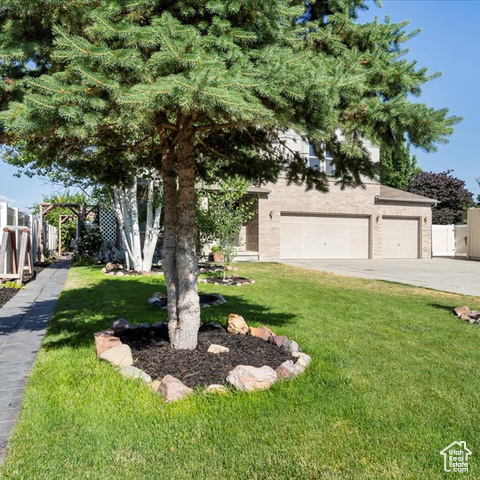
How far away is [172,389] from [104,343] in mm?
1313

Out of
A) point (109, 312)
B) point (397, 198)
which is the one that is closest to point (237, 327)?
point (109, 312)

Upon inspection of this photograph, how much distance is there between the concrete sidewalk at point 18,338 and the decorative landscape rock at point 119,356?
744 mm

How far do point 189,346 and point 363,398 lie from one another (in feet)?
6.02

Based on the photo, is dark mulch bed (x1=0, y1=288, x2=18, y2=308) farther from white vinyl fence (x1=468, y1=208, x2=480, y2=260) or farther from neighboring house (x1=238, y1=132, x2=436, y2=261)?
white vinyl fence (x1=468, y1=208, x2=480, y2=260)

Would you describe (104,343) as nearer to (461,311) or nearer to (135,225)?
(461,311)

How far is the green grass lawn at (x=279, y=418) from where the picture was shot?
2.43 m

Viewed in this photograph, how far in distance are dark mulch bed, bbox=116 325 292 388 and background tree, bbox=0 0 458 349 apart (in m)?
0.23

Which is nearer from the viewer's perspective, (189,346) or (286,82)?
(286,82)

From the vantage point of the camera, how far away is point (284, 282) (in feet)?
36.1

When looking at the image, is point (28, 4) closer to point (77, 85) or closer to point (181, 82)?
point (77, 85)

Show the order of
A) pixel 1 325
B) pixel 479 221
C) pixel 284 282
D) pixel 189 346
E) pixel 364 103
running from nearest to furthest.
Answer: pixel 364 103 < pixel 189 346 < pixel 1 325 < pixel 284 282 < pixel 479 221

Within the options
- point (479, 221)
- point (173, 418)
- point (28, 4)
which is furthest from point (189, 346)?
point (479, 221)

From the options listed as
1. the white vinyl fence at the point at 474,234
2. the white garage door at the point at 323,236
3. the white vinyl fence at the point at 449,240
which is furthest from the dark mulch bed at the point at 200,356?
the white vinyl fence at the point at 449,240

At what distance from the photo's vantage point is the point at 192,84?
8.21ft
